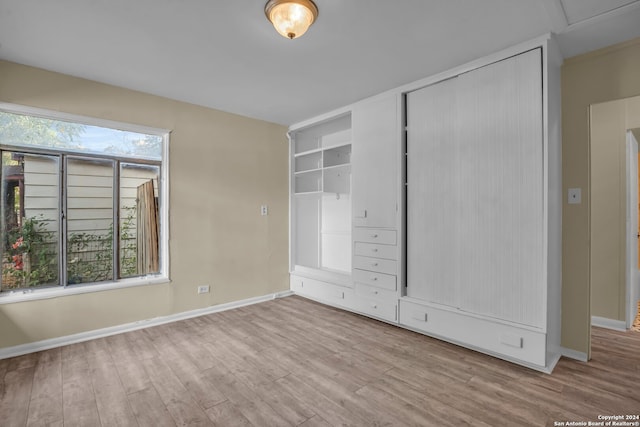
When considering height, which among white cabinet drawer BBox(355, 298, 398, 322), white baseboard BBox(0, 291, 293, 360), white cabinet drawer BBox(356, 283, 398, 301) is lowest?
white baseboard BBox(0, 291, 293, 360)

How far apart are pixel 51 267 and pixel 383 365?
10.8 ft

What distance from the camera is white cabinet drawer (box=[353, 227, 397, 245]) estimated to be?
3389 mm

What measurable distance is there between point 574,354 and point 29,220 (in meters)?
5.06

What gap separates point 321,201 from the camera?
15.8 ft

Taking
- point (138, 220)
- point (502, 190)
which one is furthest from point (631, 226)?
point (138, 220)

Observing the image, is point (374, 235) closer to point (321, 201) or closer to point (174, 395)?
point (321, 201)

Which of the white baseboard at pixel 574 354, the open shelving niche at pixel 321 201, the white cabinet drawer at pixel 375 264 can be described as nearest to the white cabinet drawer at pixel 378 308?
the white cabinet drawer at pixel 375 264

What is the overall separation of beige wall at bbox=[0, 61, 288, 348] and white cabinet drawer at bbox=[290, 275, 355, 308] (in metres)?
0.23

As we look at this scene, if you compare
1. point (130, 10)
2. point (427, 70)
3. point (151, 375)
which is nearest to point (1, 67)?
point (130, 10)

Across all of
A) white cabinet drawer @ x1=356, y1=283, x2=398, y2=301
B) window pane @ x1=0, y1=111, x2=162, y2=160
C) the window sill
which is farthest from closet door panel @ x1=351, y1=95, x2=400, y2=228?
the window sill

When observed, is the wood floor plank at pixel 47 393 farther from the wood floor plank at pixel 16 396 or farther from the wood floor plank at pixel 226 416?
the wood floor plank at pixel 226 416

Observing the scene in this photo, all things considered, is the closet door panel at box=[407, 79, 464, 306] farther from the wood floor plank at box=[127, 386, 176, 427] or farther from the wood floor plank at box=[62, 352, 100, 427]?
the wood floor plank at box=[62, 352, 100, 427]

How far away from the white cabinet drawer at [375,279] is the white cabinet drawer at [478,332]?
0.23m

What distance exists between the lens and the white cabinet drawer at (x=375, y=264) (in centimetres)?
337
